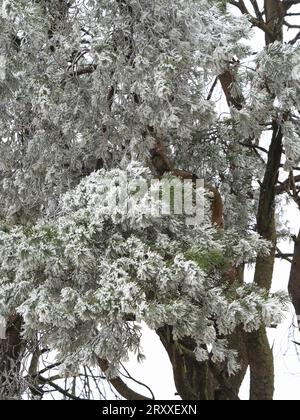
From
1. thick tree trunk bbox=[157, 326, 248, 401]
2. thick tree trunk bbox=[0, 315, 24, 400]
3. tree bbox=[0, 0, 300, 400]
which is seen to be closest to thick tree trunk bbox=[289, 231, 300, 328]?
thick tree trunk bbox=[157, 326, 248, 401]

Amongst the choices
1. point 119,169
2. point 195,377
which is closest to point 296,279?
point 195,377

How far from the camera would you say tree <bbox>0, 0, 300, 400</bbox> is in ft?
14.7

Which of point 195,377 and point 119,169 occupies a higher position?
point 119,169

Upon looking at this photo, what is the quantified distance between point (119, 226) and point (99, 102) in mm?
1004

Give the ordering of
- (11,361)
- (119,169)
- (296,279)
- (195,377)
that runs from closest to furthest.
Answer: (119,169)
(11,361)
(195,377)
(296,279)

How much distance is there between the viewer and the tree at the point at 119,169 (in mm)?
4477

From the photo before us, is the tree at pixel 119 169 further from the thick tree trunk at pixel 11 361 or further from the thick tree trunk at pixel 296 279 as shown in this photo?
the thick tree trunk at pixel 296 279

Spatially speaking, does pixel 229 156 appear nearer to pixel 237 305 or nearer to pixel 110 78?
pixel 110 78

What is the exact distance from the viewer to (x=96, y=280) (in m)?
4.65

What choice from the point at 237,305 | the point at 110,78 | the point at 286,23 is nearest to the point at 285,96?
the point at 110,78

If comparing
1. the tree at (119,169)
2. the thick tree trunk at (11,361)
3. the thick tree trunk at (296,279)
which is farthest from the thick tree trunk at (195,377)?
the thick tree trunk at (11,361)

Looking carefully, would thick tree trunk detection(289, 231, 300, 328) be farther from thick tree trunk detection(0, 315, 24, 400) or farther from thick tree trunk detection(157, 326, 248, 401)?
thick tree trunk detection(0, 315, 24, 400)

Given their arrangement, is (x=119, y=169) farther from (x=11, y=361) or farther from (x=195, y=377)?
(x=195, y=377)

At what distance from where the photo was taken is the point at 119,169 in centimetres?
488
